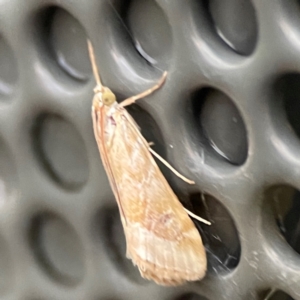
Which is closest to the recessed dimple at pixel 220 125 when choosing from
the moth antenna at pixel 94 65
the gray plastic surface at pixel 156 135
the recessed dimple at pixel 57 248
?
the gray plastic surface at pixel 156 135

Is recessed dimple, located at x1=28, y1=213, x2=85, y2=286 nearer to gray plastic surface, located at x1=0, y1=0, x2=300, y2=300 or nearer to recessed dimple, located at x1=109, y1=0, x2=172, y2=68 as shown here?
gray plastic surface, located at x1=0, y1=0, x2=300, y2=300

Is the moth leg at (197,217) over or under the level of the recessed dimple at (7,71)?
under

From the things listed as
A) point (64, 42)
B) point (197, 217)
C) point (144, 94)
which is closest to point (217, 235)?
point (197, 217)

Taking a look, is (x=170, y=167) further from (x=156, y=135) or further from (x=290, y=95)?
(x=290, y=95)

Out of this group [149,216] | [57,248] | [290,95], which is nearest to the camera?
[290,95]

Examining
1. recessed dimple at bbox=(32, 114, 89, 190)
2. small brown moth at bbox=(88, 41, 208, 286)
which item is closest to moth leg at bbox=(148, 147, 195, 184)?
small brown moth at bbox=(88, 41, 208, 286)

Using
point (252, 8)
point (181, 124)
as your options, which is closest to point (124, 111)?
point (181, 124)

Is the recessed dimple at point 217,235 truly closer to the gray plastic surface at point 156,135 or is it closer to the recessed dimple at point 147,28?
the gray plastic surface at point 156,135
